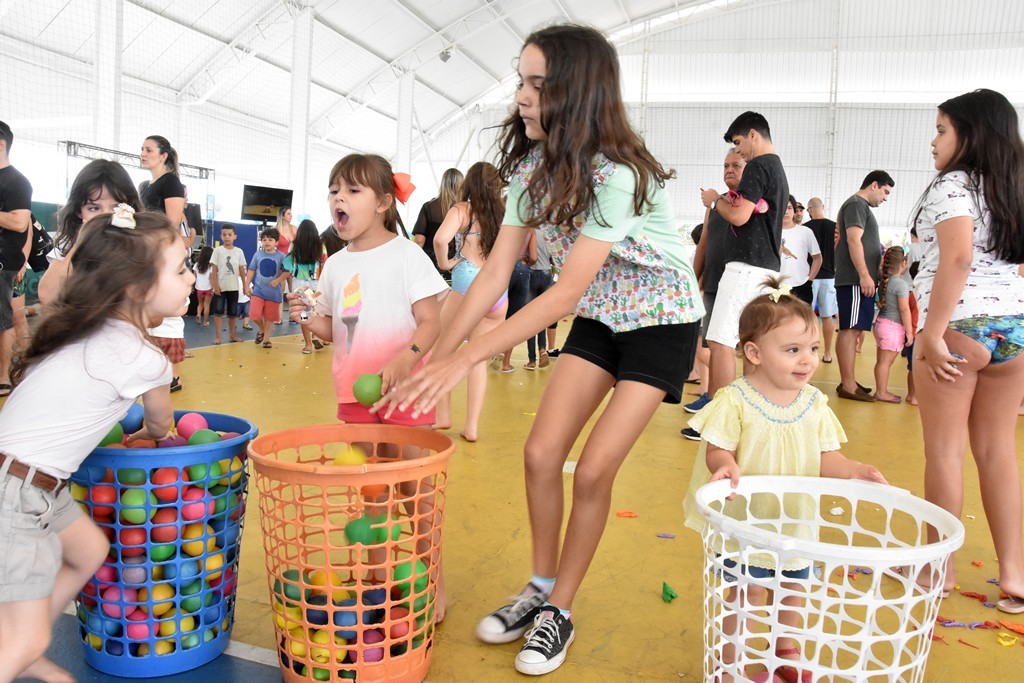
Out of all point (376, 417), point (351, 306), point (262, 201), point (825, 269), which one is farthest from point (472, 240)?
point (262, 201)

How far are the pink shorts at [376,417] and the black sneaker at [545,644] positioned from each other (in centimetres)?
58

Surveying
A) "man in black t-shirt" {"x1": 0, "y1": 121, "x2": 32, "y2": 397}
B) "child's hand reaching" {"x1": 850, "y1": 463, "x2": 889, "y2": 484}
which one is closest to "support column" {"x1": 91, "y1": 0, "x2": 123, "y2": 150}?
"man in black t-shirt" {"x1": 0, "y1": 121, "x2": 32, "y2": 397}

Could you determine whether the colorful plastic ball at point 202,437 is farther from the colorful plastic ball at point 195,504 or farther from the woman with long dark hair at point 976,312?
the woman with long dark hair at point 976,312

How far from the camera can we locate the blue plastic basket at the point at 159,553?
1.58 meters

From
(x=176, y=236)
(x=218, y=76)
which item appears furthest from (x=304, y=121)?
(x=176, y=236)

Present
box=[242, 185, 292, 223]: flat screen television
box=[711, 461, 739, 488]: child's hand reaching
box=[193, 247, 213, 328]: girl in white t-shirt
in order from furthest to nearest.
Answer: box=[242, 185, 292, 223]: flat screen television, box=[193, 247, 213, 328]: girl in white t-shirt, box=[711, 461, 739, 488]: child's hand reaching

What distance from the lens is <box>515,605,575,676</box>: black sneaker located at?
1715mm

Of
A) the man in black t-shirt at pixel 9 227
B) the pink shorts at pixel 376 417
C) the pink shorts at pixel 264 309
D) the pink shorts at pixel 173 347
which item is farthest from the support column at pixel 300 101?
the pink shorts at pixel 376 417

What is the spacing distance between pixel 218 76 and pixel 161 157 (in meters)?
12.7

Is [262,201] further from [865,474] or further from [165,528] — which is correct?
[865,474]

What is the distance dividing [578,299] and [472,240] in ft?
8.52

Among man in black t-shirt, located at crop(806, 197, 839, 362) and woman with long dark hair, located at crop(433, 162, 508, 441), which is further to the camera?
man in black t-shirt, located at crop(806, 197, 839, 362)

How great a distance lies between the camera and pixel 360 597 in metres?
1.52

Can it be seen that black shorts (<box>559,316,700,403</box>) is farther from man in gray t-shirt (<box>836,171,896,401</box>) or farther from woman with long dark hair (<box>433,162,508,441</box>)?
man in gray t-shirt (<box>836,171,896,401</box>)
